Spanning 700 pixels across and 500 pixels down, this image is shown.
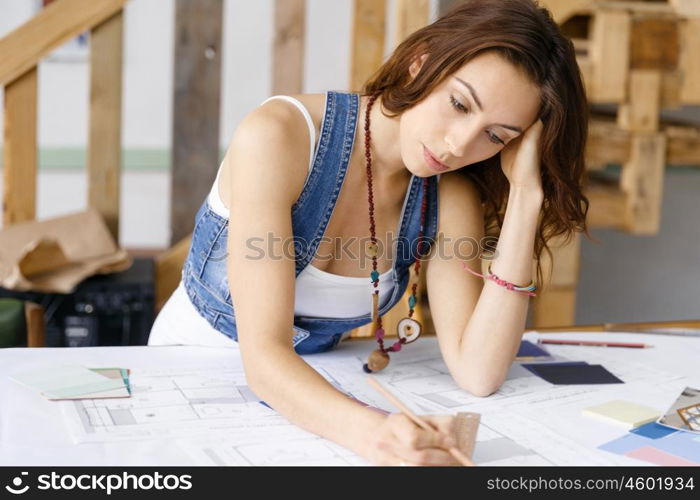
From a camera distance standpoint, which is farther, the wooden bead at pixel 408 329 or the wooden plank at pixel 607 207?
the wooden plank at pixel 607 207

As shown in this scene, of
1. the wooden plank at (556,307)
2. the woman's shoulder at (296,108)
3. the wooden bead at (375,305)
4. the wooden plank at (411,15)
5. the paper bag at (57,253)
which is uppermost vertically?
the wooden plank at (411,15)

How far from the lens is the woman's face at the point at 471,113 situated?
4.70ft

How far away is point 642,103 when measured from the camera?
293 centimetres

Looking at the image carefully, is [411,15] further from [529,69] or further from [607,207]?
[529,69]

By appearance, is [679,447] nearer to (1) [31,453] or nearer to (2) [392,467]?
(2) [392,467]

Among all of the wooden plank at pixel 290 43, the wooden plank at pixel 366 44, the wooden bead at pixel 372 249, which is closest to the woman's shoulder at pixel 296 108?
the wooden bead at pixel 372 249

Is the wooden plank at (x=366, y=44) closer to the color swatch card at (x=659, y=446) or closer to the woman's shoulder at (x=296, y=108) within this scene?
the woman's shoulder at (x=296, y=108)

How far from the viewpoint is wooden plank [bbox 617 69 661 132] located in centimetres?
289

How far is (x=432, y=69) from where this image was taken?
4.83 ft

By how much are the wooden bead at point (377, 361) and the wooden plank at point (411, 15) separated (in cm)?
150

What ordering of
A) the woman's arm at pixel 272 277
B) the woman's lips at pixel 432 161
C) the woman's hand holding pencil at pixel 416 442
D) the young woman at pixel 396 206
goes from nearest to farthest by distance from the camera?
the woman's hand holding pencil at pixel 416 442 → the woman's arm at pixel 272 277 → the young woman at pixel 396 206 → the woman's lips at pixel 432 161

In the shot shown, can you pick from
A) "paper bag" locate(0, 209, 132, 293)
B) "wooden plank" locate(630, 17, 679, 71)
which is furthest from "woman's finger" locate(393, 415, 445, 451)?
"wooden plank" locate(630, 17, 679, 71)

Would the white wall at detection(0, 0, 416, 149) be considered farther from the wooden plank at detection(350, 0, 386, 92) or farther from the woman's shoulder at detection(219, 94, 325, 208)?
the woman's shoulder at detection(219, 94, 325, 208)

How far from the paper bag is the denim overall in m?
1.14
